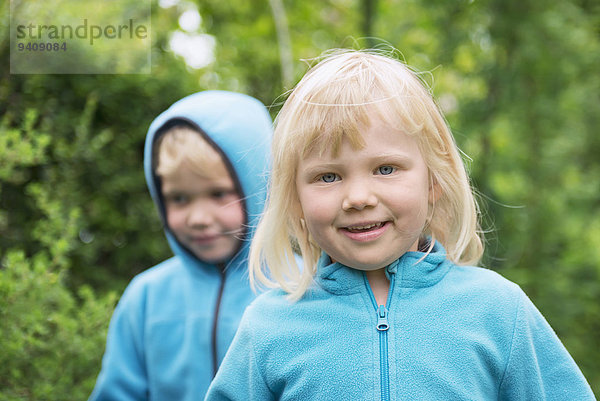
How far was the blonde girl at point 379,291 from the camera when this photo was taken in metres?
1.60

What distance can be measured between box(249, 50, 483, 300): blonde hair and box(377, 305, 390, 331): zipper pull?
223 millimetres

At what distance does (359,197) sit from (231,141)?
1.13 meters

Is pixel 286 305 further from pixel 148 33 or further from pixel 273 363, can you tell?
pixel 148 33

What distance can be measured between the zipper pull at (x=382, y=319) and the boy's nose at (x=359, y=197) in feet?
0.89

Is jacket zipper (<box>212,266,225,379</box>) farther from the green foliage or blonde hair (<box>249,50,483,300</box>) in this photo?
blonde hair (<box>249,50,483,300</box>)

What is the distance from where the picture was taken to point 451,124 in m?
4.57

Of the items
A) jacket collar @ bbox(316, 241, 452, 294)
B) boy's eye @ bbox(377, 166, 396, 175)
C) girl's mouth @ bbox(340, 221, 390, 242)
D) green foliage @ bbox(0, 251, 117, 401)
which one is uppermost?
boy's eye @ bbox(377, 166, 396, 175)

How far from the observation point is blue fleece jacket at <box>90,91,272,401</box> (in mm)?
2553

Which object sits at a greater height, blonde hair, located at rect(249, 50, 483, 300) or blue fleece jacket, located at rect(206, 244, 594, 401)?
blonde hair, located at rect(249, 50, 483, 300)

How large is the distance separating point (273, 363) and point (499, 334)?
1.87 ft

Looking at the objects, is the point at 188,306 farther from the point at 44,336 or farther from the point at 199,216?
the point at 44,336

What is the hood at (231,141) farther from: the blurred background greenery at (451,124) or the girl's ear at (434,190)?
the girl's ear at (434,190)

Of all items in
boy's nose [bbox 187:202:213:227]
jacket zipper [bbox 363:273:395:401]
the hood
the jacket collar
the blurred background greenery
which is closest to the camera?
jacket zipper [bbox 363:273:395:401]

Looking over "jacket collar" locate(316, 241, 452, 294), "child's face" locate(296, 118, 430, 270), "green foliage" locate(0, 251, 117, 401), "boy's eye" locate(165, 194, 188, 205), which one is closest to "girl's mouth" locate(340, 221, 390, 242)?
"child's face" locate(296, 118, 430, 270)
